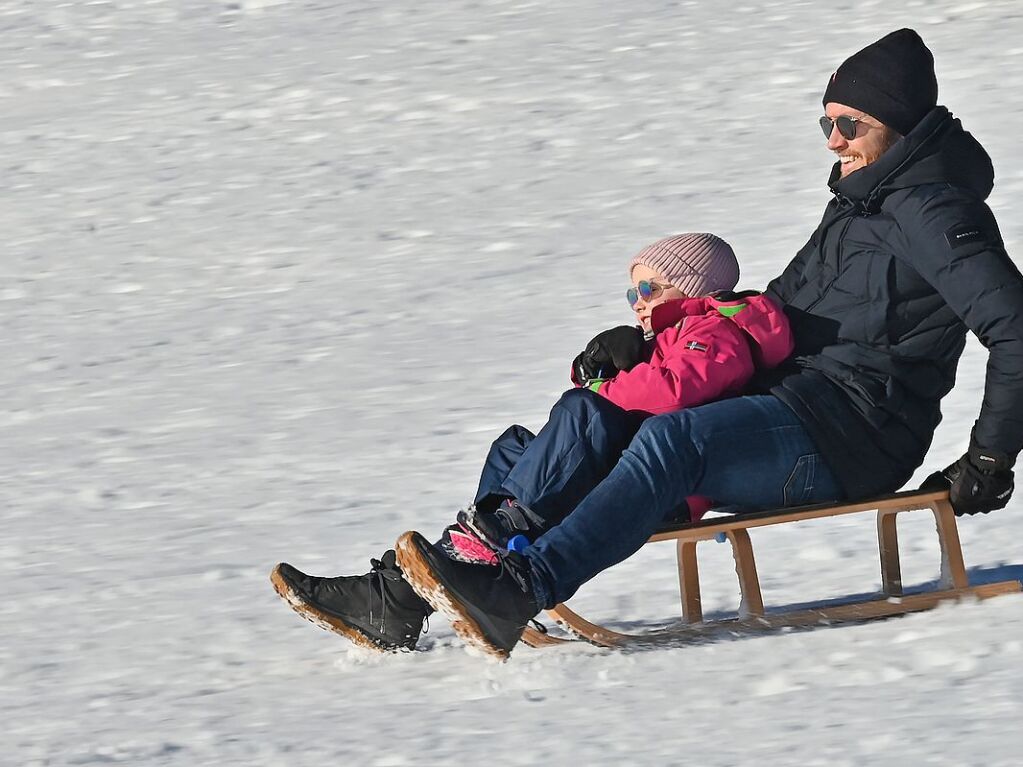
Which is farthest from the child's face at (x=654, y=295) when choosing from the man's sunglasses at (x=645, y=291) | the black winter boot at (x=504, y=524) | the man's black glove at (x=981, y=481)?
the man's black glove at (x=981, y=481)

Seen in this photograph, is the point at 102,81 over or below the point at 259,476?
over

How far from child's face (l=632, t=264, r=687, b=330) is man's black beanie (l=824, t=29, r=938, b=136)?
584 mm

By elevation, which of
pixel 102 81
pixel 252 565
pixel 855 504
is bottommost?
pixel 252 565

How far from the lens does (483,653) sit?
150 inches

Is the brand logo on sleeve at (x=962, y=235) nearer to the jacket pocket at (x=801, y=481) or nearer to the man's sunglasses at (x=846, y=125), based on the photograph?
the man's sunglasses at (x=846, y=125)

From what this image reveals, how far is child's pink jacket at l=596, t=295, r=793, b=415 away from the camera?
3.89 m

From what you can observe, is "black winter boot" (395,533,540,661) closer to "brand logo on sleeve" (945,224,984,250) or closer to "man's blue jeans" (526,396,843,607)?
"man's blue jeans" (526,396,843,607)

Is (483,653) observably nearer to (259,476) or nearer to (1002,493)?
(1002,493)

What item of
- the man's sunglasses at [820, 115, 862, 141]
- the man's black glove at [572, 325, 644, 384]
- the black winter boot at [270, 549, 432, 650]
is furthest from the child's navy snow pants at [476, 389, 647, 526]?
the man's sunglasses at [820, 115, 862, 141]

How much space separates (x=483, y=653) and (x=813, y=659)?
2.33ft

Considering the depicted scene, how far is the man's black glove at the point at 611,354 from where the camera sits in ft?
13.1

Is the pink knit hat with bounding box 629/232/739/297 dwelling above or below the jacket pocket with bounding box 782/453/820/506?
above

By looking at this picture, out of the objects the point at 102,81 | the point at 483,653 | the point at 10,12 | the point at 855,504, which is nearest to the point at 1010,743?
the point at 855,504

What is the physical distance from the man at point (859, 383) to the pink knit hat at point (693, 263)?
0.20 meters
